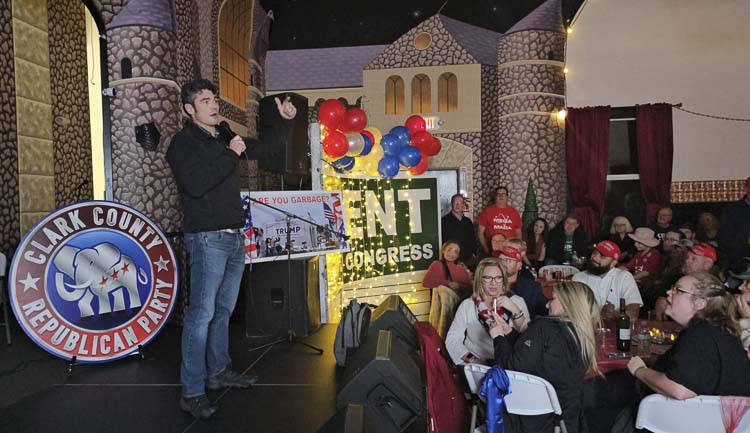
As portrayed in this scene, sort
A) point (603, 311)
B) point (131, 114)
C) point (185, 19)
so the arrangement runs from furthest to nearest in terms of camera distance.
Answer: point (185, 19), point (131, 114), point (603, 311)

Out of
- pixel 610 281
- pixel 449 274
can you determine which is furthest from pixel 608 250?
pixel 449 274

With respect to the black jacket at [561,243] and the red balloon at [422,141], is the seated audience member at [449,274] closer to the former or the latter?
the red balloon at [422,141]

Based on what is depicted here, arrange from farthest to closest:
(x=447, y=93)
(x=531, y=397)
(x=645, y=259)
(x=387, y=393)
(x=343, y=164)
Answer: (x=447, y=93) < (x=343, y=164) < (x=645, y=259) < (x=387, y=393) < (x=531, y=397)

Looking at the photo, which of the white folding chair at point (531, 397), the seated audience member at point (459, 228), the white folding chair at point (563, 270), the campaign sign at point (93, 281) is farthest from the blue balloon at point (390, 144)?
the white folding chair at point (531, 397)

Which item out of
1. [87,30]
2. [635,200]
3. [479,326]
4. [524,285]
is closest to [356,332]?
[479,326]

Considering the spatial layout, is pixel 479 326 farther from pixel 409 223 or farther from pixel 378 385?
pixel 409 223

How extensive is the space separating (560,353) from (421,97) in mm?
7524

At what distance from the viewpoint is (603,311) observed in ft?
12.2

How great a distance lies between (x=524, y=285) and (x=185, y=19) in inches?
172

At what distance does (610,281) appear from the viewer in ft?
13.8

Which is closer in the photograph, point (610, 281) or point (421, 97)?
point (610, 281)

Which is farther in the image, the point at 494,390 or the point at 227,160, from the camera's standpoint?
the point at 227,160

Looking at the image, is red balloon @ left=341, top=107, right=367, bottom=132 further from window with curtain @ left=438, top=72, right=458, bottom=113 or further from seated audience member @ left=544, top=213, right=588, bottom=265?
window with curtain @ left=438, top=72, right=458, bottom=113

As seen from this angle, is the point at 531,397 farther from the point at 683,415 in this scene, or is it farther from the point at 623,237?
the point at 623,237
